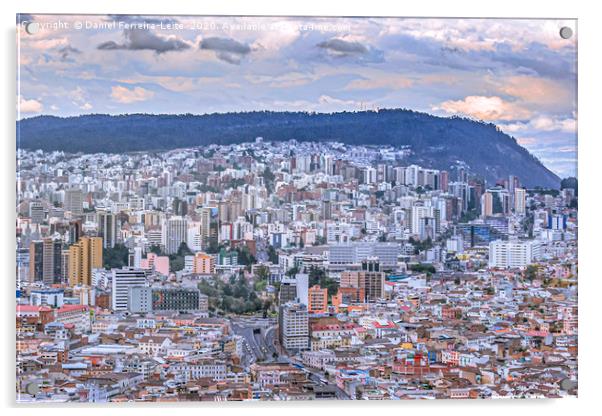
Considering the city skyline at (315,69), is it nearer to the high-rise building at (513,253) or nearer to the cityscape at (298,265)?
the cityscape at (298,265)

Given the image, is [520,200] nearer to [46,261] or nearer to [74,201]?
[74,201]

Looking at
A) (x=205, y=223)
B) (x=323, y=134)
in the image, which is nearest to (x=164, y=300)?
(x=205, y=223)

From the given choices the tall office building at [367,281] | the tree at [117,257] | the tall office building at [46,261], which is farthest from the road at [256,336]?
the tall office building at [46,261]

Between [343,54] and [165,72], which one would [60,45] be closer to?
[165,72]

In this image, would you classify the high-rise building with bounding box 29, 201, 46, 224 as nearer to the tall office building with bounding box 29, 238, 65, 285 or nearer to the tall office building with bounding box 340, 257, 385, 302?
the tall office building with bounding box 29, 238, 65, 285

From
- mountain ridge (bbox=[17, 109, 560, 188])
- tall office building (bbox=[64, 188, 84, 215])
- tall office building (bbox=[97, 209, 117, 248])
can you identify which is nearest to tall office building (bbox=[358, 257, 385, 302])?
mountain ridge (bbox=[17, 109, 560, 188])
